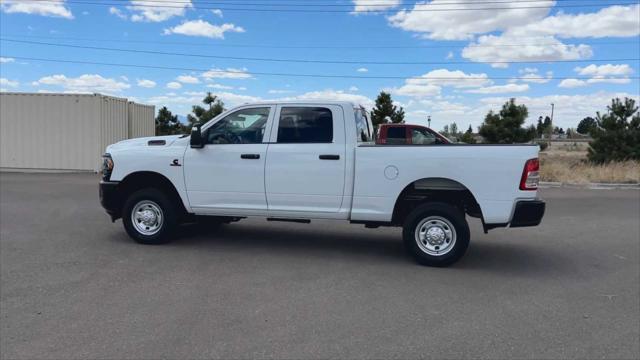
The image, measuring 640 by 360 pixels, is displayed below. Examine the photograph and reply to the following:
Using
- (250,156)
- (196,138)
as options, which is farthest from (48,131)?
(250,156)

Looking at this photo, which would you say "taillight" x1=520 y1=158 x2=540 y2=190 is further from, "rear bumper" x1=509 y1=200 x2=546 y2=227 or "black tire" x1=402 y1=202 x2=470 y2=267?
"black tire" x1=402 y1=202 x2=470 y2=267

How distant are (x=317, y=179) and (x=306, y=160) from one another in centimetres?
29

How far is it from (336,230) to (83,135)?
14752mm

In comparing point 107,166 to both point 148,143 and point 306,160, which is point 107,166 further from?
point 306,160

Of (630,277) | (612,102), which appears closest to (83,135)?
(630,277)

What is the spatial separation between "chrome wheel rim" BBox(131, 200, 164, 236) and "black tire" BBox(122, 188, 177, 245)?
0.07 feet

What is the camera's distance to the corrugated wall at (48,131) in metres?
20.3

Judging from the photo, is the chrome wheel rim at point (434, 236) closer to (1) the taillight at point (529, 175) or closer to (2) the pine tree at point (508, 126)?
(1) the taillight at point (529, 175)

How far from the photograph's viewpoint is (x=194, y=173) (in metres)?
7.36

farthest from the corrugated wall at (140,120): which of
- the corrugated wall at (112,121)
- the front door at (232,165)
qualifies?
the front door at (232,165)

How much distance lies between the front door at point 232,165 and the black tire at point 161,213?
37cm

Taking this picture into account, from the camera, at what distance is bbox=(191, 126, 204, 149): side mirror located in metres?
7.18

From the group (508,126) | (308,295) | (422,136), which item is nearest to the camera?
(308,295)

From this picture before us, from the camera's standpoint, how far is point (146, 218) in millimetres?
7629
